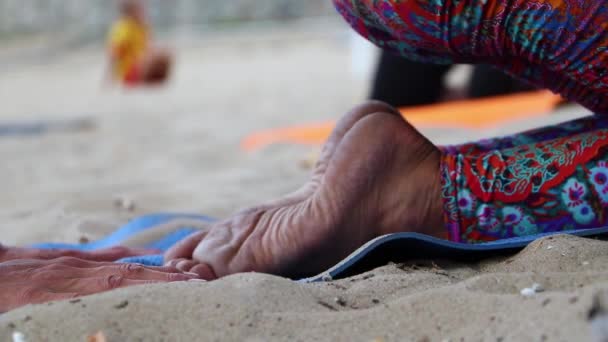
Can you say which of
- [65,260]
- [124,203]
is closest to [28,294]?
[65,260]

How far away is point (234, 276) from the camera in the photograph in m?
1.04

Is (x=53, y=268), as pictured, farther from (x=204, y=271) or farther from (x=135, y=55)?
(x=135, y=55)

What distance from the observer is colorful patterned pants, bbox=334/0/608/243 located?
3.69 ft

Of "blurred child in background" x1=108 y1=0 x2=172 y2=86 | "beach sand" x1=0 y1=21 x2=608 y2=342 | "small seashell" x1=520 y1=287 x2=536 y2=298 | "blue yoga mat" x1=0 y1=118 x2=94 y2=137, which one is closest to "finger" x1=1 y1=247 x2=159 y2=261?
"beach sand" x1=0 y1=21 x2=608 y2=342

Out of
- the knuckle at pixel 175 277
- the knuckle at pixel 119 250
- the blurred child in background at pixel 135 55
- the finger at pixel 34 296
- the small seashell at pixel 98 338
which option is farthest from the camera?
the blurred child in background at pixel 135 55

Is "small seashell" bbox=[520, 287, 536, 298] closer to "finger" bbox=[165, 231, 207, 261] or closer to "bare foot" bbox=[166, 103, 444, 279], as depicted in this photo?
"bare foot" bbox=[166, 103, 444, 279]

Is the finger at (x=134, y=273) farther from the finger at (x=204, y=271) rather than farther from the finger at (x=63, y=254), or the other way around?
the finger at (x=63, y=254)

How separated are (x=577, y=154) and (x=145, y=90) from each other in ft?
19.2

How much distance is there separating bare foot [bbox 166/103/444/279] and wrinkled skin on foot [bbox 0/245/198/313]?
0.33 ft

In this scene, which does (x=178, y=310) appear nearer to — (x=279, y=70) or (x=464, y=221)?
(x=464, y=221)

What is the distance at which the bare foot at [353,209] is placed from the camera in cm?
119

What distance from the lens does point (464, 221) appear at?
3.96 ft

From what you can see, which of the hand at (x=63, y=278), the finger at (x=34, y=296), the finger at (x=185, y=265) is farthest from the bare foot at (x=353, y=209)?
the finger at (x=34, y=296)

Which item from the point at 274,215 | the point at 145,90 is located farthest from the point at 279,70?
the point at 274,215
